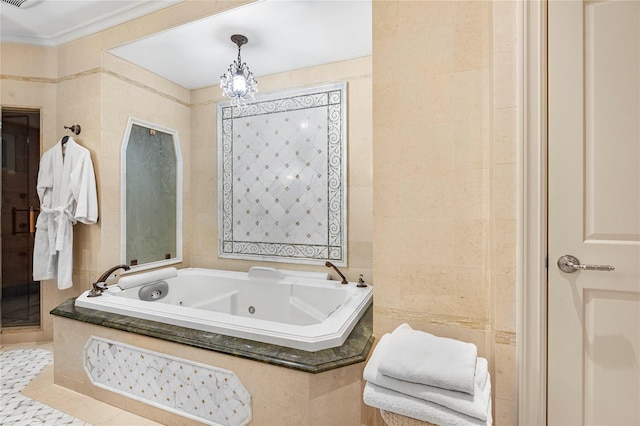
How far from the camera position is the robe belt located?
2.29 m

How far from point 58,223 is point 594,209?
3.19 m

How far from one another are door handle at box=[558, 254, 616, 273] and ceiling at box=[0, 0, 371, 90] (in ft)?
5.82

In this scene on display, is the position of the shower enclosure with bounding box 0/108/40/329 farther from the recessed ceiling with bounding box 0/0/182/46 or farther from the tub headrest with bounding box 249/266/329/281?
the tub headrest with bounding box 249/266/329/281

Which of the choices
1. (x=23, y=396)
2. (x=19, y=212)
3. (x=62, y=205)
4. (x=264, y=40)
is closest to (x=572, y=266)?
(x=264, y=40)

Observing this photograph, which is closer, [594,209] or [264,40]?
[594,209]

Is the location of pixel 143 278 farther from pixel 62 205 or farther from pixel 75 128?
pixel 75 128

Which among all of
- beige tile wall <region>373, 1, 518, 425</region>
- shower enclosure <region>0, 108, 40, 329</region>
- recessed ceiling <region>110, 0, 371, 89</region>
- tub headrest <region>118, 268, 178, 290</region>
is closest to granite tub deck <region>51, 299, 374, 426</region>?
beige tile wall <region>373, 1, 518, 425</region>

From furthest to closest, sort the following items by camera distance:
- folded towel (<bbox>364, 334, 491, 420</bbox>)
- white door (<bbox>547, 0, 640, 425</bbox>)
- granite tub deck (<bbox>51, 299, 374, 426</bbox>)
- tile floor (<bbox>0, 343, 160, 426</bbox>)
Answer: tile floor (<bbox>0, 343, 160, 426</bbox>) < granite tub deck (<bbox>51, 299, 374, 426</bbox>) < white door (<bbox>547, 0, 640, 425</bbox>) < folded towel (<bbox>364, 334, 491, 420</bbox>)

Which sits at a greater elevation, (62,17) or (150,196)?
(62,17)

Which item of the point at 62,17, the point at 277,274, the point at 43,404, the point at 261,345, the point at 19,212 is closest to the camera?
the point at 261,345

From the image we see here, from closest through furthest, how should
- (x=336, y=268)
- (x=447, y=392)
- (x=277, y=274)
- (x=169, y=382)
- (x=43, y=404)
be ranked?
(x=447, y=392), (x=169, y=382), (x=43, y=404), (x=336, y=268), (x=277, y=274)

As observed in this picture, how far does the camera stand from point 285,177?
107 inches

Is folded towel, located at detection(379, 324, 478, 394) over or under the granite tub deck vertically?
over

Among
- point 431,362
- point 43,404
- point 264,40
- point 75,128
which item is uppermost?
point 264,40
